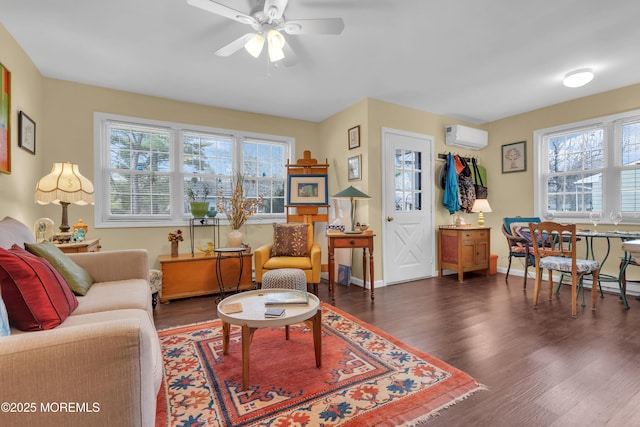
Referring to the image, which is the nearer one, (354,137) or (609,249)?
(609,249)

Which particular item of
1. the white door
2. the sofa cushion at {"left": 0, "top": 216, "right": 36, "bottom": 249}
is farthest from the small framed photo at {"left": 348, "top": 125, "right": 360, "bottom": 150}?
the sofa cushion at {"left": 0, "top": 216, "right": 36, "bottom": 249}

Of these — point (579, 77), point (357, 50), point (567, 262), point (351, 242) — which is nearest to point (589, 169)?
point (579, 77)

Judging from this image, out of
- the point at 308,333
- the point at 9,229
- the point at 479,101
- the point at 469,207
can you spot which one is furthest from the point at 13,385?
the point at 469,207

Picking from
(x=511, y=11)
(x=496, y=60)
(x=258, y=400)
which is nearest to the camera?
(x=258, y=400)

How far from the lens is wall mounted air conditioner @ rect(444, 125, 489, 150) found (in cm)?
455

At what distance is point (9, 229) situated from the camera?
1.75m

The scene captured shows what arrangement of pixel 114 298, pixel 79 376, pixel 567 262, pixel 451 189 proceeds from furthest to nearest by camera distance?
pixel 451 189 < pixel 567 262 < pixel 114 298 < pixel 79 376

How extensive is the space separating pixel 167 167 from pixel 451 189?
161 inches

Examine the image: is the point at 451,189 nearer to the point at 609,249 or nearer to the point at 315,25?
the point at 609,249

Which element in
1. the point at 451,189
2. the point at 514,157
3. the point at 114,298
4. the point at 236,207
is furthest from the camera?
the point at 514,157

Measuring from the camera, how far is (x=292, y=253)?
3615mm

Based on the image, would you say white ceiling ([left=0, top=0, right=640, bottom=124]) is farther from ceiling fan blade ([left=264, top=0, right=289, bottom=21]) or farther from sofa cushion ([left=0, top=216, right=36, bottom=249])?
sofa cushion ([left=0, top=216, right=36, bottom=249])

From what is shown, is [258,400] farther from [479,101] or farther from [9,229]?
[479,101]

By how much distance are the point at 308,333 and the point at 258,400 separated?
856mm
